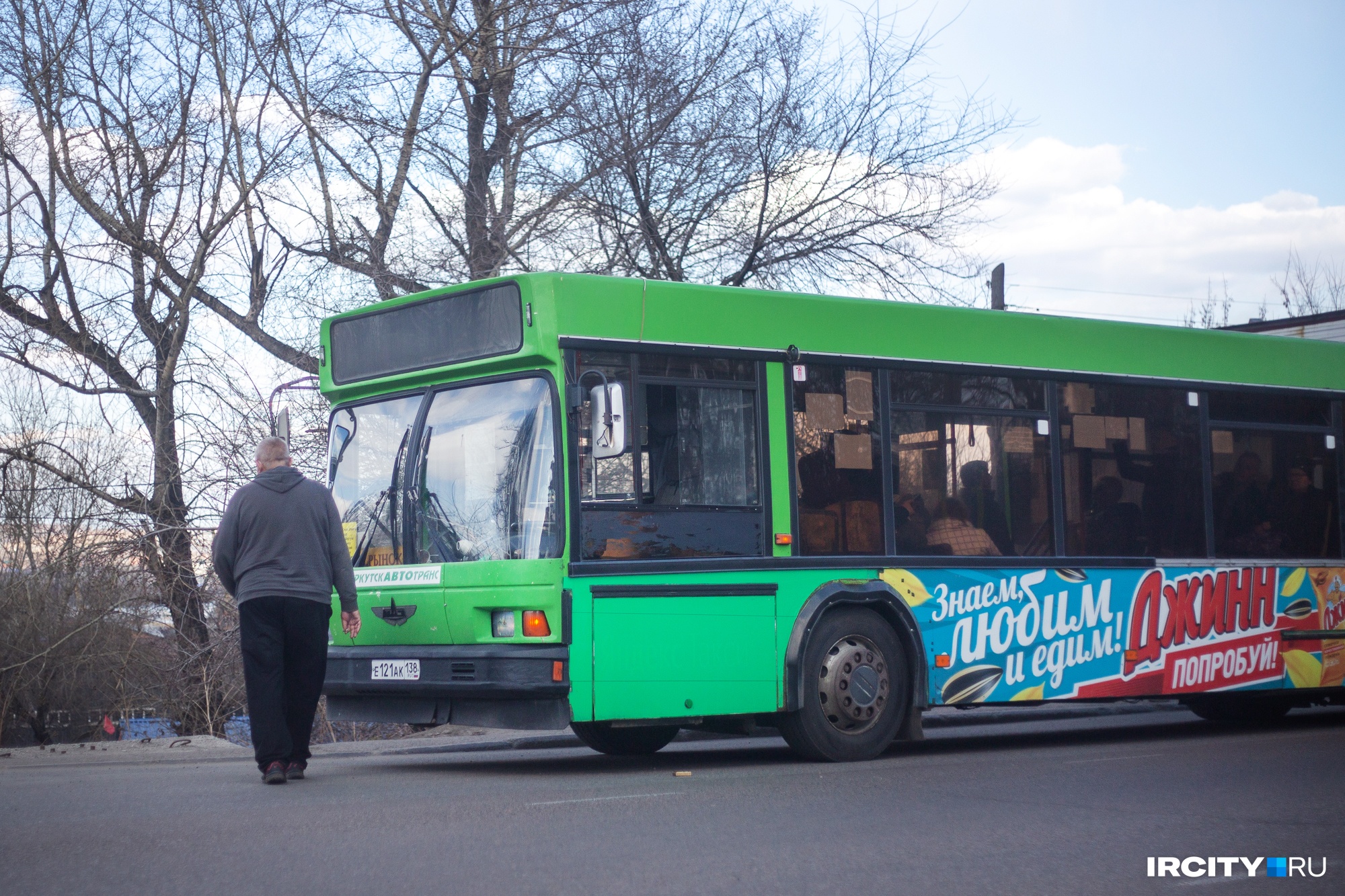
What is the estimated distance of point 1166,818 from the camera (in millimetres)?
6695

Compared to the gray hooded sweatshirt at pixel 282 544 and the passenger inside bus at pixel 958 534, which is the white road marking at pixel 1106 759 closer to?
the passenger inside bus at pixel 958 534

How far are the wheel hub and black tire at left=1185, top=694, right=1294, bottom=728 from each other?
418 centimetres

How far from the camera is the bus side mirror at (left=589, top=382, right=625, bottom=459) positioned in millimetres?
8250

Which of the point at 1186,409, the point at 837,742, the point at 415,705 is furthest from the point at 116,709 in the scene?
the point at 1186,409

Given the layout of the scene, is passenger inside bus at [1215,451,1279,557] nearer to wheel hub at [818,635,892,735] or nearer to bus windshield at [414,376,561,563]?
wheel hub at [818,635,892,735]

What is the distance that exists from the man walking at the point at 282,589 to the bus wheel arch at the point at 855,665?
269cm

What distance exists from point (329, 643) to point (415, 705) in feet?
3.26

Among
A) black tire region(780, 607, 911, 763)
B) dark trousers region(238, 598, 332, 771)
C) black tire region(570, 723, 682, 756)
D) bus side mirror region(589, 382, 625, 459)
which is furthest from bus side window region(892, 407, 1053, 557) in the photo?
dark trousers region(238, 598, 332, 771)

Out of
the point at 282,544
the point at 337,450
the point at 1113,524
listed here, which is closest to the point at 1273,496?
the point at 1113,524

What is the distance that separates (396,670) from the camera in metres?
8.95

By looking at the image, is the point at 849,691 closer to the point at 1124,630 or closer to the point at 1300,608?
the point at 1124,630

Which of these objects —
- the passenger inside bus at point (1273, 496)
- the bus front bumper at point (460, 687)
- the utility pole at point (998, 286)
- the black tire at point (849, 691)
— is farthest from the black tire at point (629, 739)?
the utility pole at point (998, 286)

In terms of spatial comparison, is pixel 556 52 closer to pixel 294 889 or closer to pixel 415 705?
pixel 415 705

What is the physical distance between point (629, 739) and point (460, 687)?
2.17 metres
